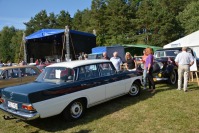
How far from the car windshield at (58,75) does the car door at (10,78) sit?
3.12 m

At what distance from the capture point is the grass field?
189 inches

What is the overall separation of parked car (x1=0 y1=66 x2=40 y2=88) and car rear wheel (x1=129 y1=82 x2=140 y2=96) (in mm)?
4484

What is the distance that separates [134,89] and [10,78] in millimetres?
4986

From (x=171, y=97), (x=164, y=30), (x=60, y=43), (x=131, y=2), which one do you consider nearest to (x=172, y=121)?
(x=171, y=97)

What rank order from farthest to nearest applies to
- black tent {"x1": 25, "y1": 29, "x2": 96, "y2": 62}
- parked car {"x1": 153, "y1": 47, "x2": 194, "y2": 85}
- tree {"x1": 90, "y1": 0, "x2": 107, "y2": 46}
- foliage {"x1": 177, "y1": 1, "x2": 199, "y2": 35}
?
1. tree {"x1": 90, "y1": 0, "x2": 107, "y2": 46}
2. foliage {"x1": 177, "y1": 1, "x2": 199, "y2": 35}
3. black tent {"x1": 25, "y1": 29, "x2": 96, "y2": 62}
4. parked car {"x1": 153, "y1": 47, "x2": 194, "y2": 85}

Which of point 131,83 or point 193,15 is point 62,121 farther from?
point 193,15

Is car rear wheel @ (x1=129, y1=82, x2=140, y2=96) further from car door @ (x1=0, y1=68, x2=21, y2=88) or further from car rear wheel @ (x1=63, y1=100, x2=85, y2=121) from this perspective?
car door @ (x1=0, y1=68, x2=21, y2=88)

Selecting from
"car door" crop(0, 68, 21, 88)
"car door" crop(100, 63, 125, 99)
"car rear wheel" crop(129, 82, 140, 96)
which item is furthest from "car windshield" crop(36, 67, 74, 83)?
"car door" crop(0, 68, 21, 88)

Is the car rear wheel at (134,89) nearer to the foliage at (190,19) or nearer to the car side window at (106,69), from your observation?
the car side window at (106,69)

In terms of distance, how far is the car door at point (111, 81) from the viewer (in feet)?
20.8

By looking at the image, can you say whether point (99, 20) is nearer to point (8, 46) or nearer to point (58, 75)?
point (8, 46)

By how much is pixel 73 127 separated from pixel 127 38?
1584 inches

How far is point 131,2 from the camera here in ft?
168

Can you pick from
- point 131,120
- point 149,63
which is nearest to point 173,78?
point 149,63
